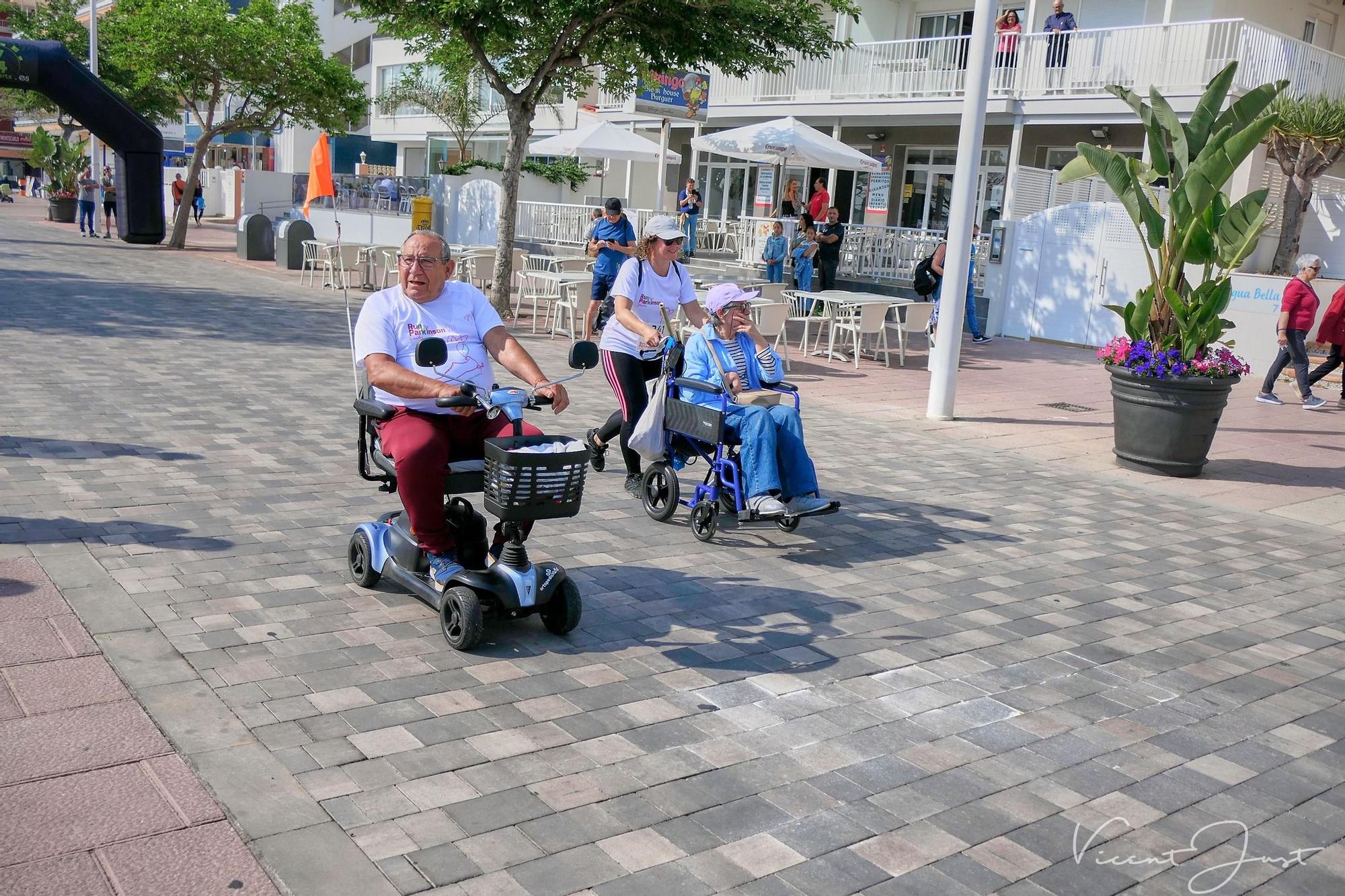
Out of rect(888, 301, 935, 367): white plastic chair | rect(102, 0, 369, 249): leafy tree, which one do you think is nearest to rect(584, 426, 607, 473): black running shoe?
rect(888, 301, 935, 367): white plastic chair

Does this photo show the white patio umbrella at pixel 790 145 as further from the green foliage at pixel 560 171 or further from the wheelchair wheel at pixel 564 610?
the wheelchair wheel at pixel 564 610

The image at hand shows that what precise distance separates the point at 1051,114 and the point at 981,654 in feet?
64.2

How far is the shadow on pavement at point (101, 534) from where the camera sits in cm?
557

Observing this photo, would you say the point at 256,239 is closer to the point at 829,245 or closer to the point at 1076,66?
the point at 829,245

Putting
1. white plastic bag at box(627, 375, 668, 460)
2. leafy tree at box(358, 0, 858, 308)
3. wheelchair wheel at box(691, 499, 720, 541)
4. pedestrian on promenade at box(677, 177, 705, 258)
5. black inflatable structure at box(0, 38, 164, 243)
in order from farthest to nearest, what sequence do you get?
1. pedestrian on promenade at box(677, 177, 705, 258)
2. black inflatable structure at box(0, 38, 164, 243)
3. leafy tree at box(358, 0, 858, 308)
4. white plastic bag at box(627, 375, 668, 460)
5. wheelchair wheel at box(691, 499, 720, 541)

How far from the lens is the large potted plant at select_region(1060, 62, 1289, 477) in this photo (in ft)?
29.2

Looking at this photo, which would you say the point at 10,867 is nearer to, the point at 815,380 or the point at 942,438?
the point at 942,438

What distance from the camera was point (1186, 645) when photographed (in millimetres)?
5387

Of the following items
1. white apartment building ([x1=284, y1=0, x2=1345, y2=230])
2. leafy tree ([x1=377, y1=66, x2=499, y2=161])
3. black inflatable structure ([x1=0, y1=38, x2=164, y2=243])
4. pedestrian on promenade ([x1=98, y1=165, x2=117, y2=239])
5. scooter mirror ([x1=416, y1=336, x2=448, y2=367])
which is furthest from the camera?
leafy tree ([x1=377, y1=66, x2=499, y2=161])

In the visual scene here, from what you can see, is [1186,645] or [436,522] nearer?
[436,522]

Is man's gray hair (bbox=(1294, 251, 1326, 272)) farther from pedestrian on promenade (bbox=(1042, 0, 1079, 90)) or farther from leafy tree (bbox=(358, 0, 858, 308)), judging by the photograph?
pedestrian on promenade (bbox=(1042, 0, 1079, 90))

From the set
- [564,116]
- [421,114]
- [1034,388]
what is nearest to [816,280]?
[1034,388]

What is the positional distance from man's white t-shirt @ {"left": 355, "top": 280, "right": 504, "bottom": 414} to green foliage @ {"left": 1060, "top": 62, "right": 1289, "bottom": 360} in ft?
18.9

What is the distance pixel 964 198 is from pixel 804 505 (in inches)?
201
